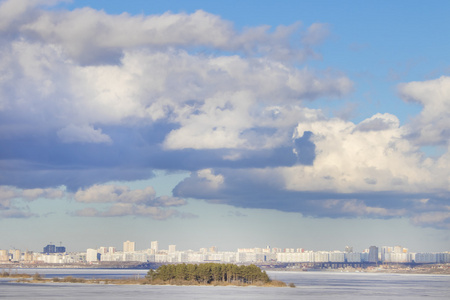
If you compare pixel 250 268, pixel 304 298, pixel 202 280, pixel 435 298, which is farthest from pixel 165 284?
pixel 435 298

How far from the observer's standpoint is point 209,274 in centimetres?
17200

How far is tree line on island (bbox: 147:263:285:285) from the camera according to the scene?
17112 cm

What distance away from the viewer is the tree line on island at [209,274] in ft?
561

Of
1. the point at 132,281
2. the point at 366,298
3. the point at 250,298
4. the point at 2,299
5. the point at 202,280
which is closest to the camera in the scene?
the point at 2,299

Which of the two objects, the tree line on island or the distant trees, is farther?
the tree line on island

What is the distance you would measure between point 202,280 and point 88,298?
209 ft

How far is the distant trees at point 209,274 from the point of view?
171 m

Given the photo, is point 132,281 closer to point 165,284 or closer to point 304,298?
point 165,284

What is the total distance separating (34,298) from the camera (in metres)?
112

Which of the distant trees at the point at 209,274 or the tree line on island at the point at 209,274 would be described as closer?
the distant trees at the point at 209,274

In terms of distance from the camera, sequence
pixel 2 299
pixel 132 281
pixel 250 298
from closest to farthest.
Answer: pixel 2 299, pixel 250 298, pixel 132 281

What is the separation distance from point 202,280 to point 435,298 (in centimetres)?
6221

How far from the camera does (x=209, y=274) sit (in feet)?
564

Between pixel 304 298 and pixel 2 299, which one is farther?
pixel 304 298
